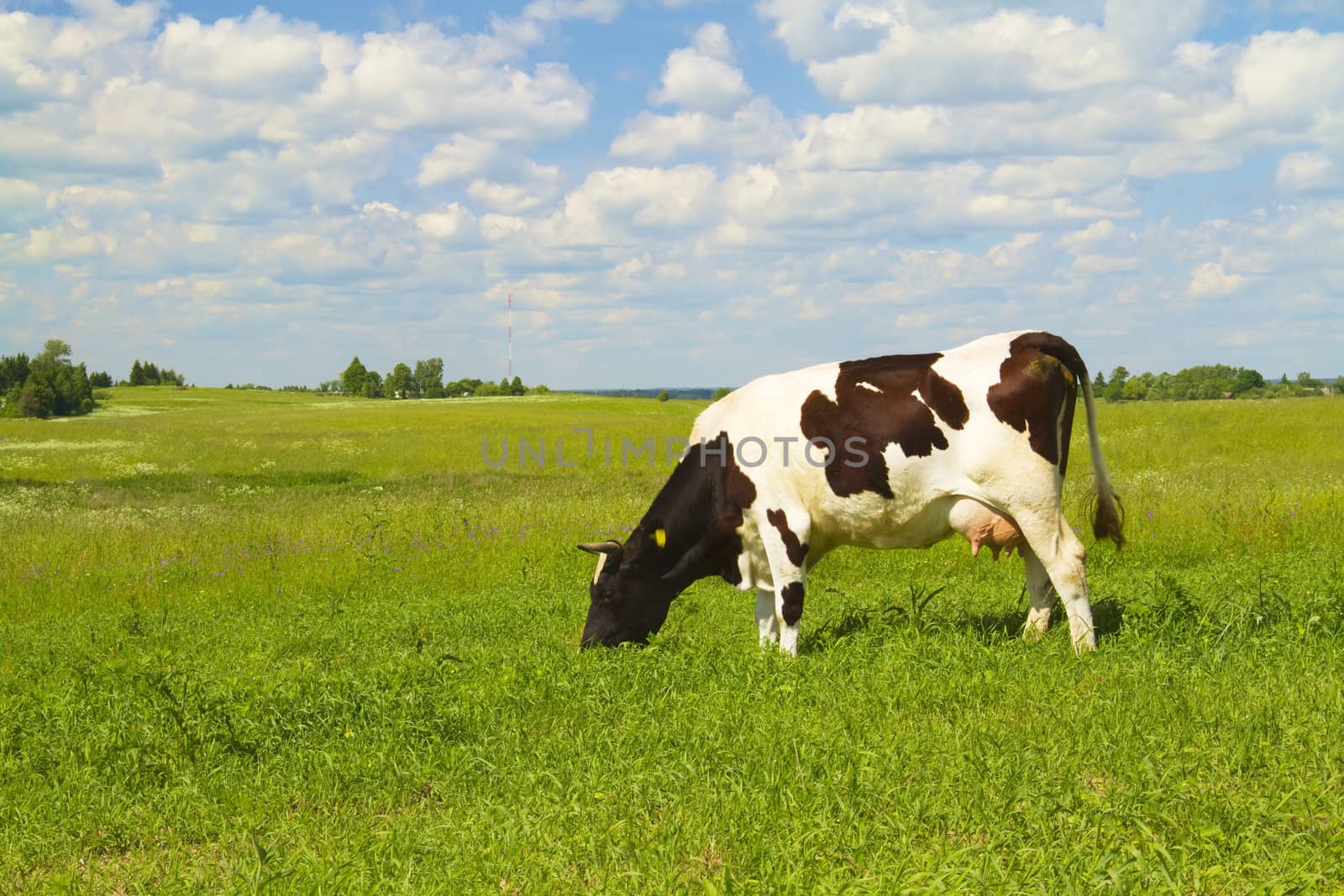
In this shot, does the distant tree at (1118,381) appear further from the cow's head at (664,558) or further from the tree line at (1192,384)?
the cow's head at (664,558)

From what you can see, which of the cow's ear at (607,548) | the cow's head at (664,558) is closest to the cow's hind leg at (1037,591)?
the cow's head at (664,558)

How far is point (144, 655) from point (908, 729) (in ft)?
22.0

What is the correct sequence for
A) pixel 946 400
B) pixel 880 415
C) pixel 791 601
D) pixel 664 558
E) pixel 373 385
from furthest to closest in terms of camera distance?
1. pixel 373 385
2. pixel 664 558
3. pixel 791 601
4. pixel 880 415
5. pixel 946 400

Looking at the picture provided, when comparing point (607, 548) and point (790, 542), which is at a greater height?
point (790, 542)

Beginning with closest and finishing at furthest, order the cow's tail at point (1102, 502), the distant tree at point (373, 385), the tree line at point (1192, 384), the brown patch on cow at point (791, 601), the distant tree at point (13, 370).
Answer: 1. the brown patch on cow at point (791, 601)
2. the cow's tail at point (1102, 502)
3. the tree line at point (1192, 384)
4. the distant tree at point (13, 370)
5. the distant tree at point (373, 385)

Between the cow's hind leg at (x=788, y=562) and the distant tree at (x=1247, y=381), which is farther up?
the distant tree at (x=1247, y=381)

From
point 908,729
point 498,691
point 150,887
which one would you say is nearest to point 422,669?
point 498,691

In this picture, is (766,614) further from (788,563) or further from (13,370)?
(13,370)

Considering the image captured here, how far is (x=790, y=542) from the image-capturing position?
330 inches

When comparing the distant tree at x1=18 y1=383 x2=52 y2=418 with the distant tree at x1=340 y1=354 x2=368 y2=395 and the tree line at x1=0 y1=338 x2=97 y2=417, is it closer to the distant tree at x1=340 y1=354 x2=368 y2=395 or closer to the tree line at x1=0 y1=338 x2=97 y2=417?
the tree line at x1=0 y1=338 x2=97 y2=417

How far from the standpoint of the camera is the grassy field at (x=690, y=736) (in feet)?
14.0

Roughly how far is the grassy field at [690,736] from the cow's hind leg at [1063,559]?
194 millimetres

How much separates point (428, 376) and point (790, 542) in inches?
5843

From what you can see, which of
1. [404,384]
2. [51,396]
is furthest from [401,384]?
[51,396]
